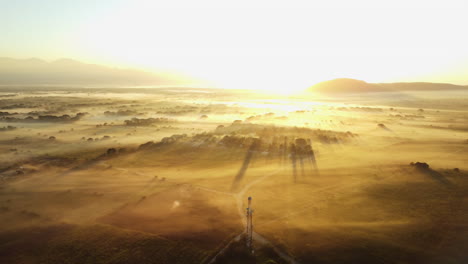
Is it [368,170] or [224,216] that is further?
[368,170]

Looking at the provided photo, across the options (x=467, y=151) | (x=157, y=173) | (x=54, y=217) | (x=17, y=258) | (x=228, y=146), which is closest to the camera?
(x=17, y=258)

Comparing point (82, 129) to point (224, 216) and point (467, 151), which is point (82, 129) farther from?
point (467, 151)

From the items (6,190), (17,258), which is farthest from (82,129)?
(17,258)

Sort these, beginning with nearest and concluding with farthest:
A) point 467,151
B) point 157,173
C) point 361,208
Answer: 1. point 361,208
2. point 157,173
3. point 467,151

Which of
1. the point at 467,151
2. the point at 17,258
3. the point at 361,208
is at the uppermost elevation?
the point at 467,151

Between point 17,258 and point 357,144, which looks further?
point 357,144

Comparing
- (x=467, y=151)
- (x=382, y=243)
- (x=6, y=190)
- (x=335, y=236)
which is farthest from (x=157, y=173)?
(x=467, y=151)

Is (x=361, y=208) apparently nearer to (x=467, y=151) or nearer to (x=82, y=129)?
(x=467, y=151)

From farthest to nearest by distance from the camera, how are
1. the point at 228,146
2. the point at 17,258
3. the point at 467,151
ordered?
1. the point at 228,146
2. the point at 467,151
3. the point at 17,258

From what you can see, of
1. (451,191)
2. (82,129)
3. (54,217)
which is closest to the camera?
(54,217)

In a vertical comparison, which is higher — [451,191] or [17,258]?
[451,191]
